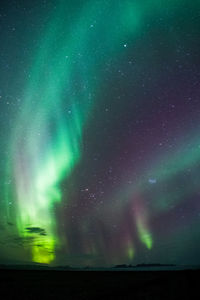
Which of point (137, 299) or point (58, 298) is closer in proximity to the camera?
point (137, 299)

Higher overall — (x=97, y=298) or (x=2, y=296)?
(x=2, y=296)

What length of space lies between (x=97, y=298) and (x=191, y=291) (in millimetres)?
7046

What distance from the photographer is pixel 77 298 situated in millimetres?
18188

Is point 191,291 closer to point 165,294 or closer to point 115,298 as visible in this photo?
point 165,294

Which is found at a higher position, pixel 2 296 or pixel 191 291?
pixel 2 296

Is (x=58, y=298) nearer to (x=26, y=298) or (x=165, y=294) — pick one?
(x=26, y=298)

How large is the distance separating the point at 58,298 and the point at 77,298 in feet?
4.62

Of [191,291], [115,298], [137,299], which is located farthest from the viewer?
[191,291]

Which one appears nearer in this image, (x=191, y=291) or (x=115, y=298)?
→ (x=115, y=298)

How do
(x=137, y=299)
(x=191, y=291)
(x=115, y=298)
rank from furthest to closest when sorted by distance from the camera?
(x=191, y=291)
(x=115, y=298)
(x=137, y=299)

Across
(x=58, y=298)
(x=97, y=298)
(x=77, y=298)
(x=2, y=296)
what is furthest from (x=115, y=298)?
(x=2, y=296)

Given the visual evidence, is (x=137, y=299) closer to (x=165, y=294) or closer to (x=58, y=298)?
(x=165, y=294)

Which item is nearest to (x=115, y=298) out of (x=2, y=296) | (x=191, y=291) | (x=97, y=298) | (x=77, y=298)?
(x=97, y=298)

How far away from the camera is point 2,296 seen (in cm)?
1747
